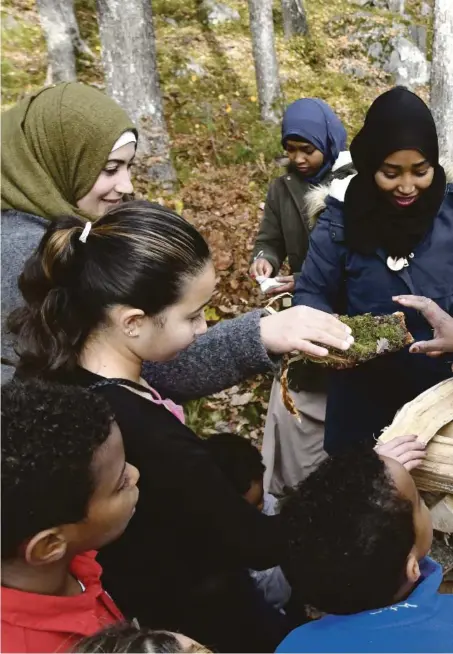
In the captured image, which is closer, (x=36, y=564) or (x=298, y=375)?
(x=36, y=564)

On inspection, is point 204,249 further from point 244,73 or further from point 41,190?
point 244,73

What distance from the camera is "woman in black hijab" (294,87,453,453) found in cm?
273

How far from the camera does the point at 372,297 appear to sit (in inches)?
116

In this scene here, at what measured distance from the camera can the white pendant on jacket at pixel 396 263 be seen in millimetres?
2842

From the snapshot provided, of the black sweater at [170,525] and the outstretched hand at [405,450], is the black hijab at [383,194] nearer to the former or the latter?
the outstretched hand at [405,450]

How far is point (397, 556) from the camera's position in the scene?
1724 mm

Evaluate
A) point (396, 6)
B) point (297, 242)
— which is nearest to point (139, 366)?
point (297, 242)

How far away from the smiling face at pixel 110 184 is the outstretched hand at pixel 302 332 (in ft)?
3.60

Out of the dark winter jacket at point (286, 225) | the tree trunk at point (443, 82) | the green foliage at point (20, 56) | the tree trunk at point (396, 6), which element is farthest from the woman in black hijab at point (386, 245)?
the tree trunk at point (396, 6)

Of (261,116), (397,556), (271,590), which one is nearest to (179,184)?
(261,116)

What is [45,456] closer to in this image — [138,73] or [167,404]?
[167,404]

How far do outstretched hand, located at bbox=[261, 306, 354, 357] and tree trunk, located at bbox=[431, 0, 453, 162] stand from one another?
597 centimetres

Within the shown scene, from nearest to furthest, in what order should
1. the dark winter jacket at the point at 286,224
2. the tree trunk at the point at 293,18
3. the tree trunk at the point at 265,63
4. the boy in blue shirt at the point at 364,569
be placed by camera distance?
1. the boy in blue shirt at the point at 364,569
2. the dark winter jacket at the point at 286,224
3. the tree trunk at the point at 265,63
4. the tree trunk at the point at 293,18

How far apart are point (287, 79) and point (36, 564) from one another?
12.5 meters
